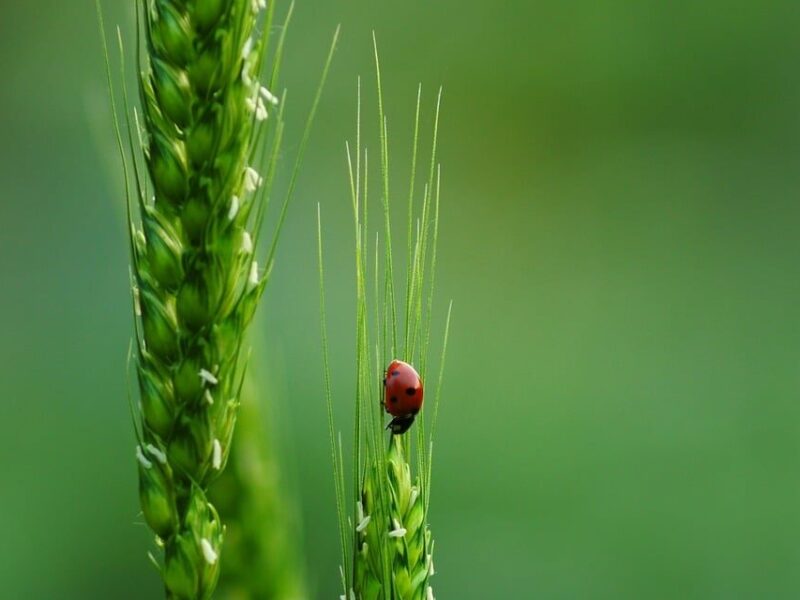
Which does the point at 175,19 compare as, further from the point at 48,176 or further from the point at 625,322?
the point at 625,322

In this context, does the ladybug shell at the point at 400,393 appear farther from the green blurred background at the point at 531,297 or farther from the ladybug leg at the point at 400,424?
the green blurred background at the point at 531,297

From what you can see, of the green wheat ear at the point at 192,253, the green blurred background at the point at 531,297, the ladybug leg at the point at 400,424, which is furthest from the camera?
the green blurred background at the point at 531,297

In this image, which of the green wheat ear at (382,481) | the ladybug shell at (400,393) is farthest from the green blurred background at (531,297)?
the green wheat ear at (382,481)

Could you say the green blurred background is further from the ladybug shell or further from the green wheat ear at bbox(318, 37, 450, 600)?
the green wheat ear at bbox(318, 37, 450, 600)

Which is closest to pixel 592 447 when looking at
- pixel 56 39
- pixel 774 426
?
pixel 774 426

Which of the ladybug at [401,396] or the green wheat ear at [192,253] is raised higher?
the green wheat ear at [192,253]

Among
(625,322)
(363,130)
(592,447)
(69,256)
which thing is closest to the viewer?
(69,256)

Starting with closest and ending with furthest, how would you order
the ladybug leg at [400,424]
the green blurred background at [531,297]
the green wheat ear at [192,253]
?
the green wheat ear at [192,253] → the ladybug leg at [400,424] → the green blurred background at [531,297]
